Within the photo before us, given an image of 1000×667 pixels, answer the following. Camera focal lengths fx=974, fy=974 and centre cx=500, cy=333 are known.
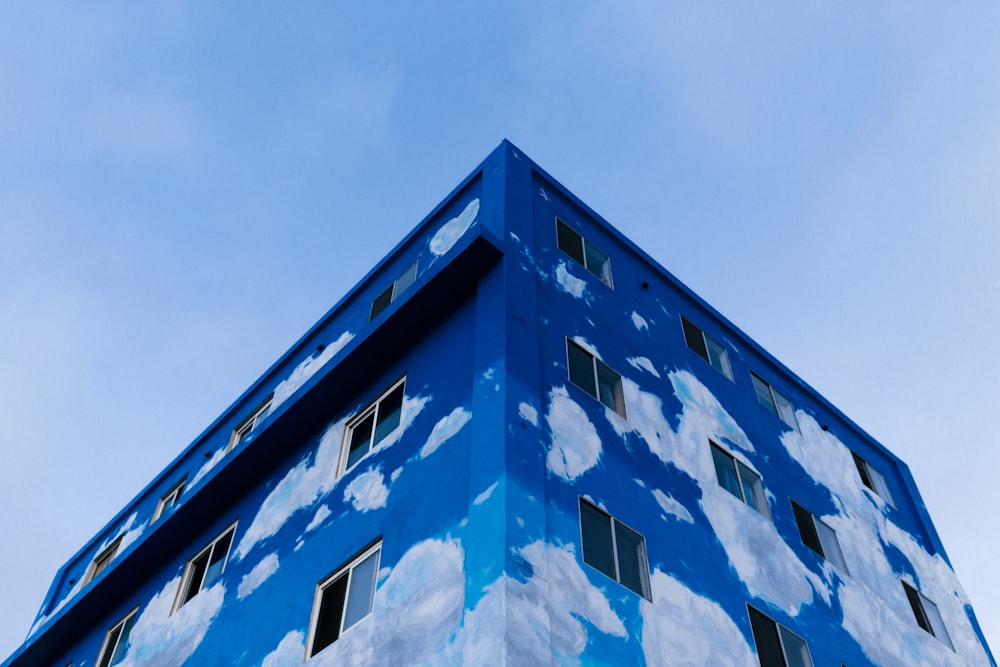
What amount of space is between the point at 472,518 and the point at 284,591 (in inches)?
194

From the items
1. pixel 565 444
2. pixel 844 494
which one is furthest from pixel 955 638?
pixel 565 444

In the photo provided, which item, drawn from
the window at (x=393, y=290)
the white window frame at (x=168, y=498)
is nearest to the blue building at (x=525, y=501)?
the window at (x=393, y=290)

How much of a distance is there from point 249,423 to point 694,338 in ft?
38.4

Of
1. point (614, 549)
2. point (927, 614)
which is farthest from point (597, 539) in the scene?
point (927, 614)

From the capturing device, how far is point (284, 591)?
16.5 meters

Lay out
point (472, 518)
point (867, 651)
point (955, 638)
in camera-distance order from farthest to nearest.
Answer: point (955, 638) < point (867, 651) < point (472, 518)

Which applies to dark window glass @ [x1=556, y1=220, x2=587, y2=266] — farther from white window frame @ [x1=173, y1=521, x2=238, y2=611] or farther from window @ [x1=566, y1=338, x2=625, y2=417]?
white window frame @ [x1=173, y1=521, x2=238, y2=611]

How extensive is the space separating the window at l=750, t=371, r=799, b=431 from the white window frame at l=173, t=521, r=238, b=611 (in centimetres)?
1252

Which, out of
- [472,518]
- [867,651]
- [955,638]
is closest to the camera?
[472,518]

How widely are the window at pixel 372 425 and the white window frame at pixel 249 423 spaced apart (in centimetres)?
680

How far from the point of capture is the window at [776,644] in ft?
51.9

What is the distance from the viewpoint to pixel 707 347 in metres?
23.0

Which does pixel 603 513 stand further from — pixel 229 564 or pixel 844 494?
pixel 844 494

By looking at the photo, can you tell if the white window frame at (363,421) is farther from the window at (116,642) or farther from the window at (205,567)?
the window at (116,642)
